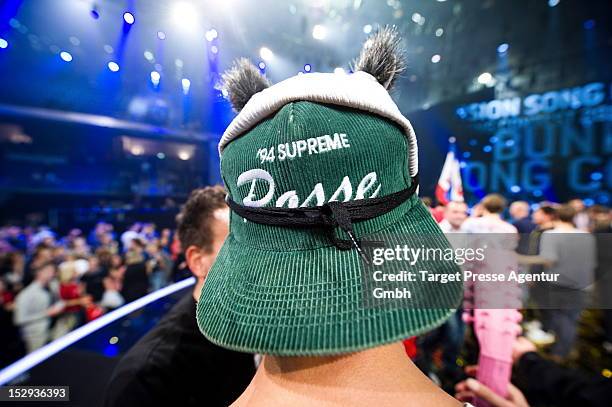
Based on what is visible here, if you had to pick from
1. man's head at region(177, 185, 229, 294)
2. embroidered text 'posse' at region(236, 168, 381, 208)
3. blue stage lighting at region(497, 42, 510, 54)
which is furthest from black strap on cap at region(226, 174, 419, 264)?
blue stage lighting at region(497, 42, 510, 54)

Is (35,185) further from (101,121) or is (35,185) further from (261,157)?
(261,157)

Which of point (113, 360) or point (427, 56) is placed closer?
point (113, 360)

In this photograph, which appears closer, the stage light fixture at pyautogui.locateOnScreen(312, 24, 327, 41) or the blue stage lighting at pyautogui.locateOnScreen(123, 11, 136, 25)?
the blue stage lighting at pyautogui.locateOnScreen(123, 11, 136, 25)

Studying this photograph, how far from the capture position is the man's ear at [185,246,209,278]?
1.47 meters

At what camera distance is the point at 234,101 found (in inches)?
23.7

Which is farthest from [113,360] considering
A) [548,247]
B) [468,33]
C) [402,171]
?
[468,33]

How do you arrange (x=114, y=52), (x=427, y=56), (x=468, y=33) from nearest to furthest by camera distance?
(x=114, y=52) < (x=427, y=56) < (x=468, y=33)

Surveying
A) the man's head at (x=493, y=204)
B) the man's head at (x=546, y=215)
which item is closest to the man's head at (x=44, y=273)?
the man's head at (x=493, y=204)

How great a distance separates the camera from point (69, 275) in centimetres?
316

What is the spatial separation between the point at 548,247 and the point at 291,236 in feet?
2.92

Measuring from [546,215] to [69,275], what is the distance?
189 inches

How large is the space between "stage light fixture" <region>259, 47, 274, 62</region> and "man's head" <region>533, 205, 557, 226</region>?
8.97ft

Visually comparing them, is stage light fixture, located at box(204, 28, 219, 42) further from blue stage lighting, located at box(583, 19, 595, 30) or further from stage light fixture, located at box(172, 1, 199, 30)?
blue stage lighting, located at box(583, 19, 595, 30)

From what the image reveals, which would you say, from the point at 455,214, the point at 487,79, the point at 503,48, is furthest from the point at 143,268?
the point at 503,48
